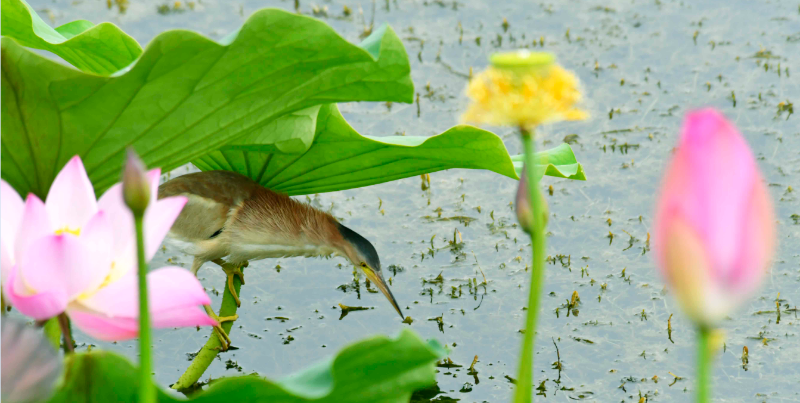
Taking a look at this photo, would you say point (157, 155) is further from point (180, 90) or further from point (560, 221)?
point (560, 221)

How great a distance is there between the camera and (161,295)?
71cm

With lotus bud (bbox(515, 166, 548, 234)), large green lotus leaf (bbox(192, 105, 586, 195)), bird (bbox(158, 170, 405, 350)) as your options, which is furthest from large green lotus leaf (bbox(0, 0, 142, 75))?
lotus bud (bbox(515, 166, 548, 234))

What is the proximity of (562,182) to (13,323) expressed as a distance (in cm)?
334

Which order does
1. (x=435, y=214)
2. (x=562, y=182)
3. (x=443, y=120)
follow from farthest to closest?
(x=443, y=120)
(x=562, y=182)
(x=435, y=214)

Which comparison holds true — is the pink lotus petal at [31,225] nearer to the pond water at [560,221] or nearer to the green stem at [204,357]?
the green stem at [204,357]

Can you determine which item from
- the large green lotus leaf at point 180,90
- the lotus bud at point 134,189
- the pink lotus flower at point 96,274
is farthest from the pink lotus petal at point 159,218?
the large green lotus leaf at point 180,90

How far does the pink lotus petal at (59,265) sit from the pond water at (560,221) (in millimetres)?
1768

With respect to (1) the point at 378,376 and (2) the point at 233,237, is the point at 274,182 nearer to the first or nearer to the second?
(2) the point at 233,237

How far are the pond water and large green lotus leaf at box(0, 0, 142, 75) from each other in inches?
39.9

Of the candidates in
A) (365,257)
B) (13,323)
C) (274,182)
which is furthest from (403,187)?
(13,323)

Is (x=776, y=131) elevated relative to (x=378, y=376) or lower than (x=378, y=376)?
elevated

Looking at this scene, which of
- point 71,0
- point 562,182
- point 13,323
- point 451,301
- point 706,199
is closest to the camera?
point 706,199

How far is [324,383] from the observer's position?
828 millimetres

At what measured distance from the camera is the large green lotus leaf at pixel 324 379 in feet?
2.68
